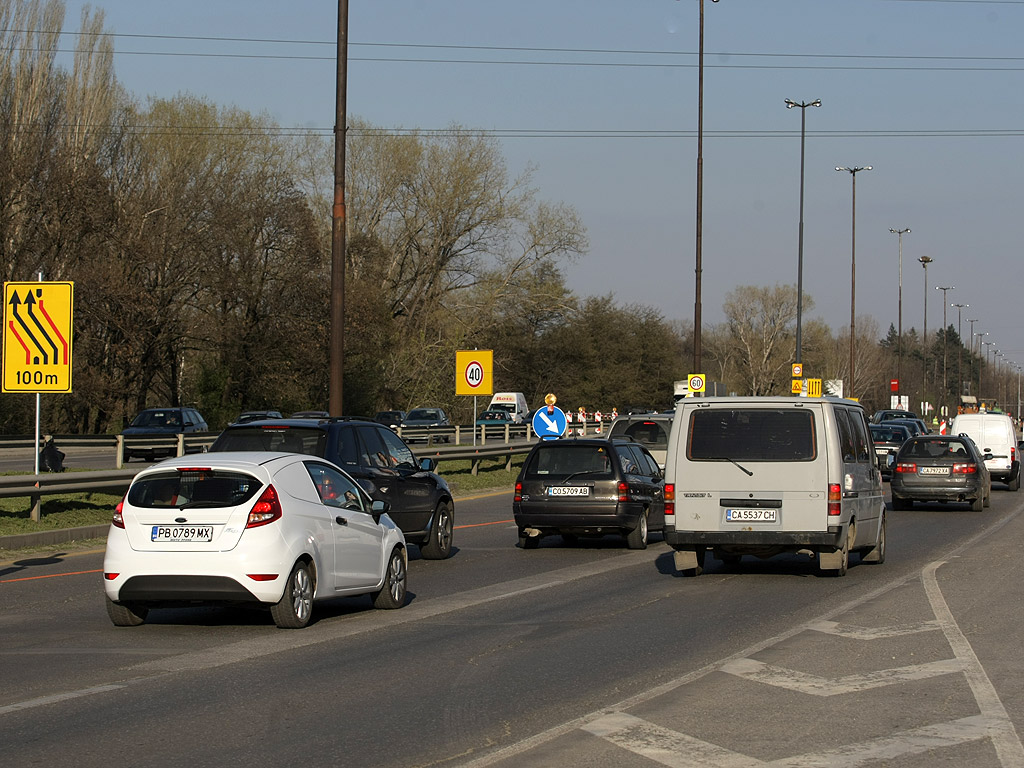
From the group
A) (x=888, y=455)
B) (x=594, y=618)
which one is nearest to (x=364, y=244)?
(x=888, y=455)

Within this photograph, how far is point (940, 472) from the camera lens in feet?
92.9

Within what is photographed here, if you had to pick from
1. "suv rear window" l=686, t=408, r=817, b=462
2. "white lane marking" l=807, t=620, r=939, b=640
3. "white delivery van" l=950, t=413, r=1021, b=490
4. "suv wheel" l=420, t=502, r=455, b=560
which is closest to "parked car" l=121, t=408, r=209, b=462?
"suv wheel" l=420, t=502, r=455, b=560

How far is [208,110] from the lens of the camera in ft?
184

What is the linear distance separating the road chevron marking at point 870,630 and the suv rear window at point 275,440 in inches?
236

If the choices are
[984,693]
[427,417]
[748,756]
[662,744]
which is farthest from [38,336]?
[427,417]

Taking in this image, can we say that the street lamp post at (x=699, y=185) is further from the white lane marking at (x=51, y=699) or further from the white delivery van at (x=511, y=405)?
the white lane marking at (x=51, y=699)

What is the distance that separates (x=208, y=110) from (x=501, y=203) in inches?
559

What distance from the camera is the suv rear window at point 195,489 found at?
1086 centimetres

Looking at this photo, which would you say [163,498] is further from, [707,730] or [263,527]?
[707,730]

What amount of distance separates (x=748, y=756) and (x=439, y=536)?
423 inches

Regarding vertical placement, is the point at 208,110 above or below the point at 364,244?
above

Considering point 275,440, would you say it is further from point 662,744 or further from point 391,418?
point 391,418

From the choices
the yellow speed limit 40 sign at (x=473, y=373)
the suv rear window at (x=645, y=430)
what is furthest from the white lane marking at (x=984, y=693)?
the yellow speed limit 40 sign at (x=473, y=373)

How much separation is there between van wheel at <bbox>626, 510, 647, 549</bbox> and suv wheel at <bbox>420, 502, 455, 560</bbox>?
291cm
